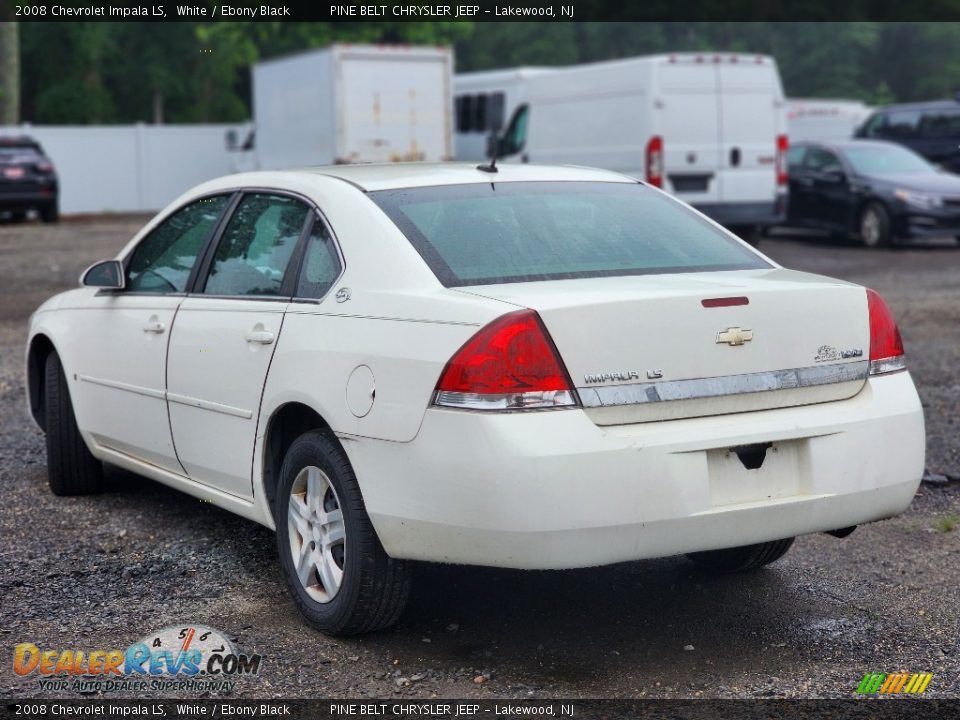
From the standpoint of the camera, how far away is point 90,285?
580 centimetres

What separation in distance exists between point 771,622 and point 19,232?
76.3 ft

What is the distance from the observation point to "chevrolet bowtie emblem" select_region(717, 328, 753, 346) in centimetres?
407

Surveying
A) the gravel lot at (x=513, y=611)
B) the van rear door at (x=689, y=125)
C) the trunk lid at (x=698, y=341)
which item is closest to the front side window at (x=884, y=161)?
the van rear door at (x=689, y=125)

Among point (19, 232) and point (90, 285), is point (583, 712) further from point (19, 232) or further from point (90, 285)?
point (19, 232)

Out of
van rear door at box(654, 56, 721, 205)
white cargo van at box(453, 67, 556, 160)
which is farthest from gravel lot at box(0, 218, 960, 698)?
white cargo van at box(453, 67, 556, 160)

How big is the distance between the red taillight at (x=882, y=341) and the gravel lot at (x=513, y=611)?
0.84 m

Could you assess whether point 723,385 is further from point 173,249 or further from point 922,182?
point 922,182

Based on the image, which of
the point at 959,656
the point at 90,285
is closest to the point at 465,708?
the point at 959,656

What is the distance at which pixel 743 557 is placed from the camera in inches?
201

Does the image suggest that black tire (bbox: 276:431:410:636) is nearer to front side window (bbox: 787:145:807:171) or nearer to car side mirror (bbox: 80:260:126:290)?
car side mirror (bbox: 80:260:126:290)

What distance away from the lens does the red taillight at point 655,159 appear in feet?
57.4

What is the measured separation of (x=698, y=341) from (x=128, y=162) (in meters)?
33.9

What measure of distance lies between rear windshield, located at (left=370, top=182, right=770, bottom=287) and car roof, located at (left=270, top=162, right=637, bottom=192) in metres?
0.06

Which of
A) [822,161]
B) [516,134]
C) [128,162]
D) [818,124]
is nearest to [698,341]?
[516,134]
